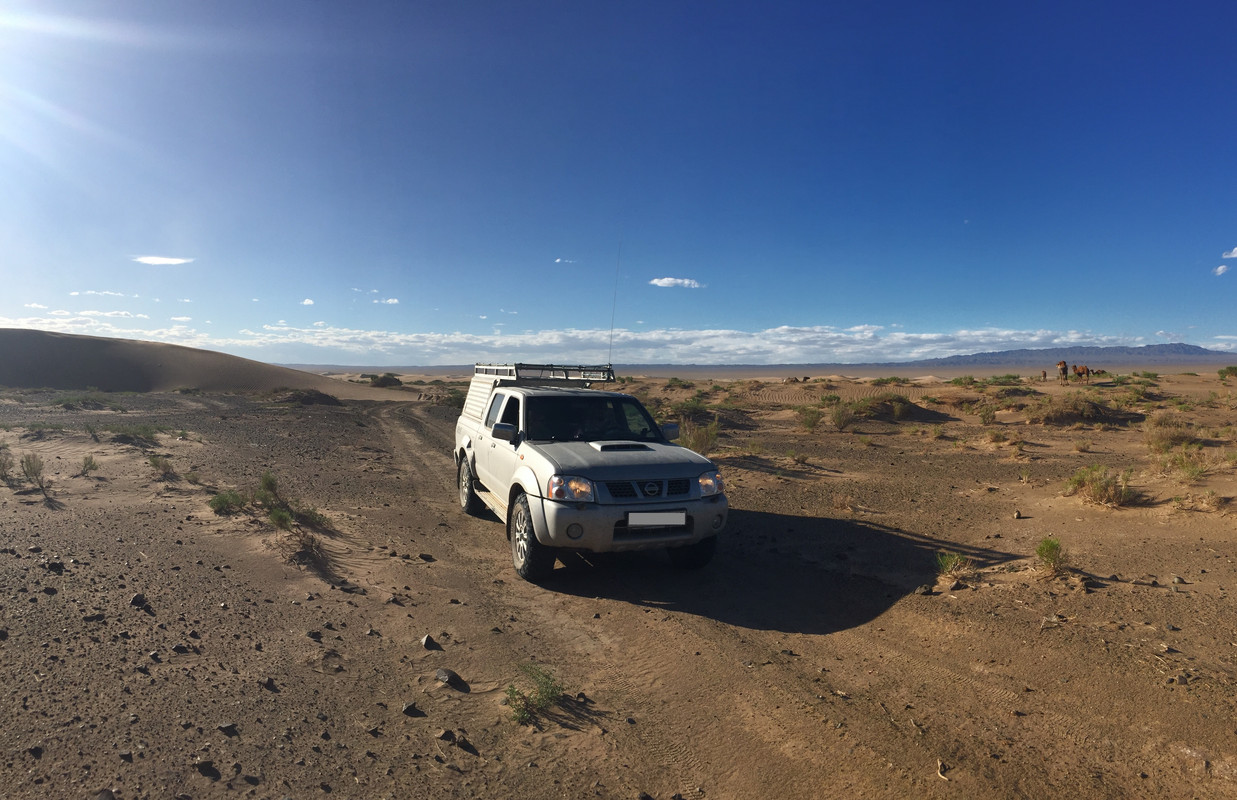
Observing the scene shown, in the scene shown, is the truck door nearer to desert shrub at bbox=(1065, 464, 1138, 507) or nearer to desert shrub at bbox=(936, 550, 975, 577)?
desert shrub at bbox=(936, 550, 975, 577)

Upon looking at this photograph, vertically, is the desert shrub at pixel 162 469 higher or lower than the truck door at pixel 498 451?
lower

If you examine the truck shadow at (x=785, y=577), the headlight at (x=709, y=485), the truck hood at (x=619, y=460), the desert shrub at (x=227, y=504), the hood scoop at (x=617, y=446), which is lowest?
the truck shadow at (x=785, y=577)

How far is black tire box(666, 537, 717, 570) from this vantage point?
6297mm

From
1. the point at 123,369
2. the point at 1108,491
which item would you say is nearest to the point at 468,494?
the point at 1108,491

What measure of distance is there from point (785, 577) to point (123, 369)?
225 feet

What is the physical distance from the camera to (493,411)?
8.16m

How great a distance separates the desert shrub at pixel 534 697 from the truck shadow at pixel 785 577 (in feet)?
5.60

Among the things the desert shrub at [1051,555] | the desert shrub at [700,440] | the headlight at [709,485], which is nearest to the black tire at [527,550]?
the headlight at [709,485]

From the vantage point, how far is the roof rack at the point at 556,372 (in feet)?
28.1

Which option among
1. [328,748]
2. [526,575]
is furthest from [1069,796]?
[526,575]

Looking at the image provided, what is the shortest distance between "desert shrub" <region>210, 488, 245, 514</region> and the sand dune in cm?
4121

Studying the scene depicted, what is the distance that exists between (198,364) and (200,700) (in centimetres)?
7016

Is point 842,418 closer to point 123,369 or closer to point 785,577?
point 785,577

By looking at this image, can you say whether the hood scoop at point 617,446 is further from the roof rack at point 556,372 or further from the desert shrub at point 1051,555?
the desert shrub at point 1051,555
